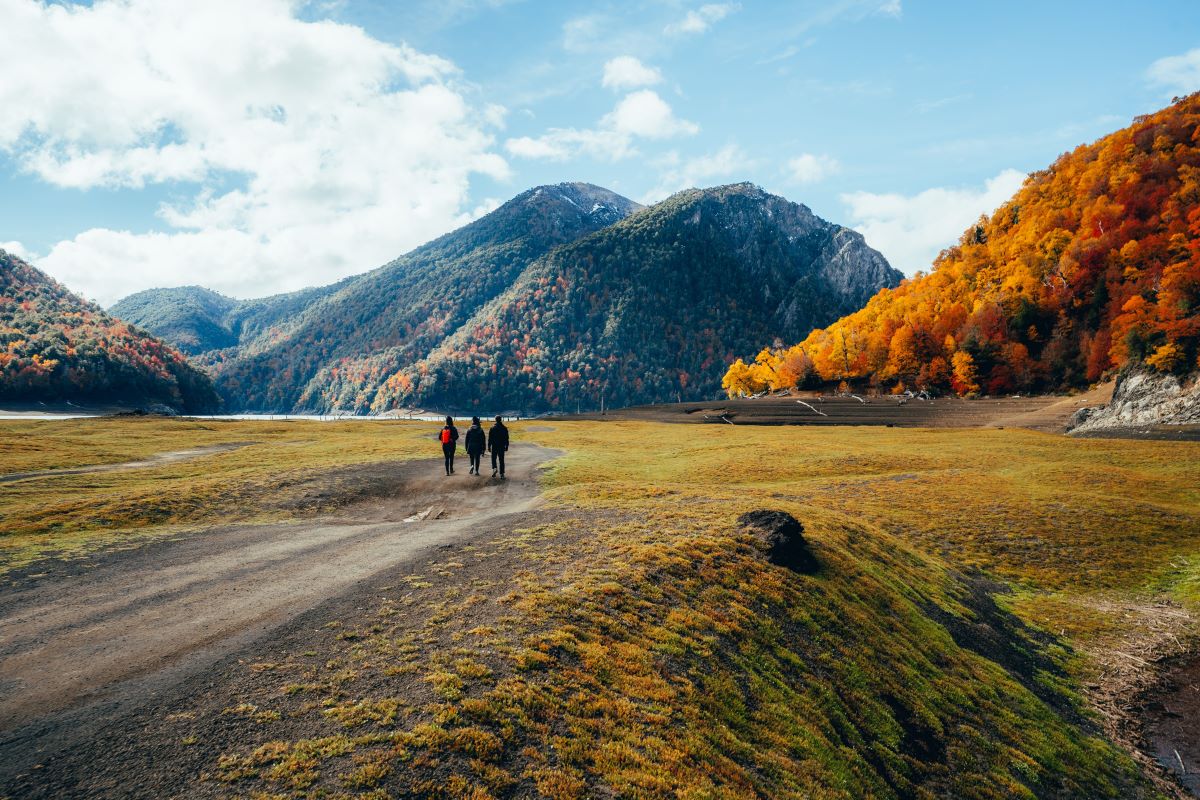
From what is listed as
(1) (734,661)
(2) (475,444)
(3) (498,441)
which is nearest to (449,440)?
(2) (475,444)

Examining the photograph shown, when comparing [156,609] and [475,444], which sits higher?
[475,444]

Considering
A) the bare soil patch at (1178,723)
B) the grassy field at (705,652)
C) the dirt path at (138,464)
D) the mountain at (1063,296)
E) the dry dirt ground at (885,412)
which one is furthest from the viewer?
the mountain at (1063,296)

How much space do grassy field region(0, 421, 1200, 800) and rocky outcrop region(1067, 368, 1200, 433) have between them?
43.7m

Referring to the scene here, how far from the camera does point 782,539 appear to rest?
16.1 m

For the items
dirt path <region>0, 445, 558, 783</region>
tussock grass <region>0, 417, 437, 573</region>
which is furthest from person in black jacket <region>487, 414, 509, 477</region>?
dirt path <region>0, 445, 558, 783</region>

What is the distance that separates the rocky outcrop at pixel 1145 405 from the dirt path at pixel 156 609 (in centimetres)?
7909

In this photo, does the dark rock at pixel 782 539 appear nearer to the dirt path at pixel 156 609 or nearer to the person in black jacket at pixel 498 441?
the dirt path at pixel 156 609

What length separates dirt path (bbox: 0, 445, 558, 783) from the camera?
7.49 metres

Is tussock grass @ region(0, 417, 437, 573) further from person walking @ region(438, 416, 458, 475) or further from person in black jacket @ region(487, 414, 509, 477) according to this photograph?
person in black jacket @ region(487, 414, 509, 477)

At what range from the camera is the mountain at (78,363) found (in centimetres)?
14075

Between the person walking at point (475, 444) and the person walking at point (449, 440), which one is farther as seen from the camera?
the person walking at point (449, 440)

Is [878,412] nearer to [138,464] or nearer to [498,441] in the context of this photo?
[498,441]

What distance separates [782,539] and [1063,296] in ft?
432

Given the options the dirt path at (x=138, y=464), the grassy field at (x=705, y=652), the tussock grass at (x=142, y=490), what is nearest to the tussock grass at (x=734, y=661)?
the grassy field at (x=705, y=652)
